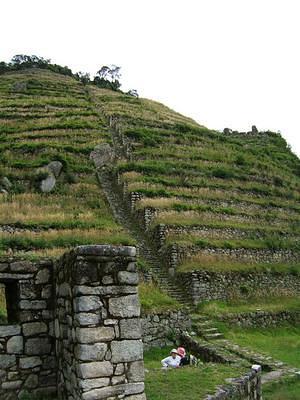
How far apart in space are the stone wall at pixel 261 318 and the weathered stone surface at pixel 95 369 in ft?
53.8

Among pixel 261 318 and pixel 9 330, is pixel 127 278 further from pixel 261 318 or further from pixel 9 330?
pixel 261 318

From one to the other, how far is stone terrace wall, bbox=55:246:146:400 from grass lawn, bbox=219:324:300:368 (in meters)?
11.1

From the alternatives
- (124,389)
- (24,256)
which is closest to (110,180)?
(24,256)

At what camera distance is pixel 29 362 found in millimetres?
9945

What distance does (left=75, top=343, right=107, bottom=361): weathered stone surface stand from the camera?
807 cm

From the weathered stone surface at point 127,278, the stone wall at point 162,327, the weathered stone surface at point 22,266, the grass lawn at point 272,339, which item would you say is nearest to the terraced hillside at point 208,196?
the grass lawn at point 272,339

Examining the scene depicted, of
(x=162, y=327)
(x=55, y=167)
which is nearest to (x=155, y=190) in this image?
(x=55, y=167)

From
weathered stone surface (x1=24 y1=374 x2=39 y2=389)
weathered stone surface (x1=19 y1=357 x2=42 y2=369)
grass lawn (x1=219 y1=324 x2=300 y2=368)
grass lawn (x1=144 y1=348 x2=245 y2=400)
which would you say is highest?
weathered stone surface (x1=19 y1=357 x2=42 y2=369)

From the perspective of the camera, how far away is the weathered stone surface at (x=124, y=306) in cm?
838

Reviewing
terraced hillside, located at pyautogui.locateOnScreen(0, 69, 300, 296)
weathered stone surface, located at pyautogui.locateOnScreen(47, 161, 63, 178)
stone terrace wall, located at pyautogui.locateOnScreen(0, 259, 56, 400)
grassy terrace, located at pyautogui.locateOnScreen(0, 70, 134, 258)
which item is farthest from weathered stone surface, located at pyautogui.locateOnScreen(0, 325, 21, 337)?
weathered stone surface, located at pyautogui.locateOnScreen(47, 161, 63, 178)

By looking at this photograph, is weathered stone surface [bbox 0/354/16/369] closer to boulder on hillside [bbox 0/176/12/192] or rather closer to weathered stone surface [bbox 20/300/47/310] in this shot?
weathered stone surface [bbox 20/300/47/310]

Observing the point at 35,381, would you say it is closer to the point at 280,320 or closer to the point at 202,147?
the point at 280,320

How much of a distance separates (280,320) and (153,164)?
55.8 ft

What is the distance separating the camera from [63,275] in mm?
9289
